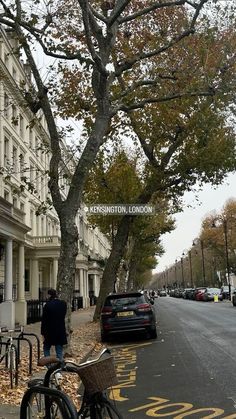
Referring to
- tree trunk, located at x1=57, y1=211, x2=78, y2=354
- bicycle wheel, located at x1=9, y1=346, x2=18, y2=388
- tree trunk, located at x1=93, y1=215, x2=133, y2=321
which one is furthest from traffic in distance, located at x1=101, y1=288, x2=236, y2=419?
tree trunk, located at x1=93, y1=215, x2=133, y2=321

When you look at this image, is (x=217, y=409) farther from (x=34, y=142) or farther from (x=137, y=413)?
(x=34, y=142)

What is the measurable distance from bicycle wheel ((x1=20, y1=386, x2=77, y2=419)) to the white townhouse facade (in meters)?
14.6

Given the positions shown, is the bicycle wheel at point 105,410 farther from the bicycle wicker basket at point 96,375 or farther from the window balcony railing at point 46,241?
the window balcony railing at point 46,241

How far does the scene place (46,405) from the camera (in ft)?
15.7

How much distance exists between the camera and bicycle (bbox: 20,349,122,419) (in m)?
4.53

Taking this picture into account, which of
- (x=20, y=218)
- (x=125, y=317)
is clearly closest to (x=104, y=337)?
(x=125, y=317)

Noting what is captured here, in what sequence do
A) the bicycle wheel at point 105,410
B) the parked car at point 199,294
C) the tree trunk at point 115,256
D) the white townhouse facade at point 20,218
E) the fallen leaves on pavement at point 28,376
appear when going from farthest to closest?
the parked car at point 199,294 < the tree trunk at point 115,256 < the white townhouse facade at point 20,218 < the fallen leaves on pavement at point 28,376 < the bicycle wheel at point 105,410

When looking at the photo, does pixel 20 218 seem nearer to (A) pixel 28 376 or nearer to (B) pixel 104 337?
(B) pixel 104 337

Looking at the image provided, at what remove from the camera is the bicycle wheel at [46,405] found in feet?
14.0

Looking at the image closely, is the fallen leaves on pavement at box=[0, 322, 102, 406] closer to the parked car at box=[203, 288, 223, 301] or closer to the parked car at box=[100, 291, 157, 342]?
the parked car at box=[100, 291, 157, 342]

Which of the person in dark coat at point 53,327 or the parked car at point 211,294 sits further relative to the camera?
the parked car at point 211,294

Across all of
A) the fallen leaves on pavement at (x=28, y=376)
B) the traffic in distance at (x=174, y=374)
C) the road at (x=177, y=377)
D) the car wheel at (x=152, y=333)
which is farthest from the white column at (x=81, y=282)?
the road at (x=177, y=377)

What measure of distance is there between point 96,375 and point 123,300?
1299cm

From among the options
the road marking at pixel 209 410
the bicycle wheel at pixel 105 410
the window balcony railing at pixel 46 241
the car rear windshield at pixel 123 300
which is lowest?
the road marking at pixel 209 410
